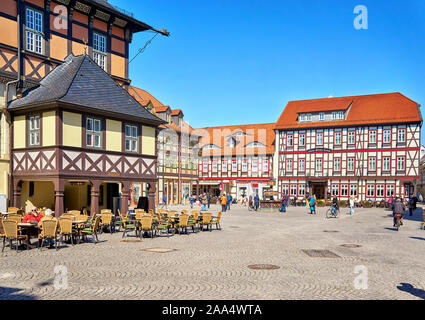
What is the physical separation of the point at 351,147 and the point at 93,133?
123 ft

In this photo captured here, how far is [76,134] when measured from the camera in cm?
2019

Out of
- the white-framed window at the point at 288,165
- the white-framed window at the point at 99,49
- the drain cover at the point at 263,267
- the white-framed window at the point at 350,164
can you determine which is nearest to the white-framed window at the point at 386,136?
the white-framed window at the point at 350,164

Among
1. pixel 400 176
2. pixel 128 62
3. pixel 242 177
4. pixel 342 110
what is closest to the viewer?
pixel 128 62

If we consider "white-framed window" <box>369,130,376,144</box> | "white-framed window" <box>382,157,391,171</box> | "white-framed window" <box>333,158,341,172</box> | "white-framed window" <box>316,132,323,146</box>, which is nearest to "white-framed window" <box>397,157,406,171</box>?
"white-framed window" <box>382,157,391,171</box>

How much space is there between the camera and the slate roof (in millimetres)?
20172

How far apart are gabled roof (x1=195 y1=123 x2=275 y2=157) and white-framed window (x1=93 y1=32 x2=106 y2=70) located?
33695mm

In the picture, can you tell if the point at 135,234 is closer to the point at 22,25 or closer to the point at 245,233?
the point at 245,233

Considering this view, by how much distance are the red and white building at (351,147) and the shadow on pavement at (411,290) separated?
41.4 m

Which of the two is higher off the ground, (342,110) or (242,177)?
(342,110)

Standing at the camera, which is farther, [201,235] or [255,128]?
[255,128]

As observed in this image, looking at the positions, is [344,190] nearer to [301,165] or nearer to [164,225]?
[301,165]

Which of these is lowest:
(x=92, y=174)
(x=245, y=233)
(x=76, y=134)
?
(x=245, y=233)

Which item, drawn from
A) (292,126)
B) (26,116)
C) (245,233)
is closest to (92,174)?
(26,116)

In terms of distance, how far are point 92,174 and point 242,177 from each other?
3862 centimetres
